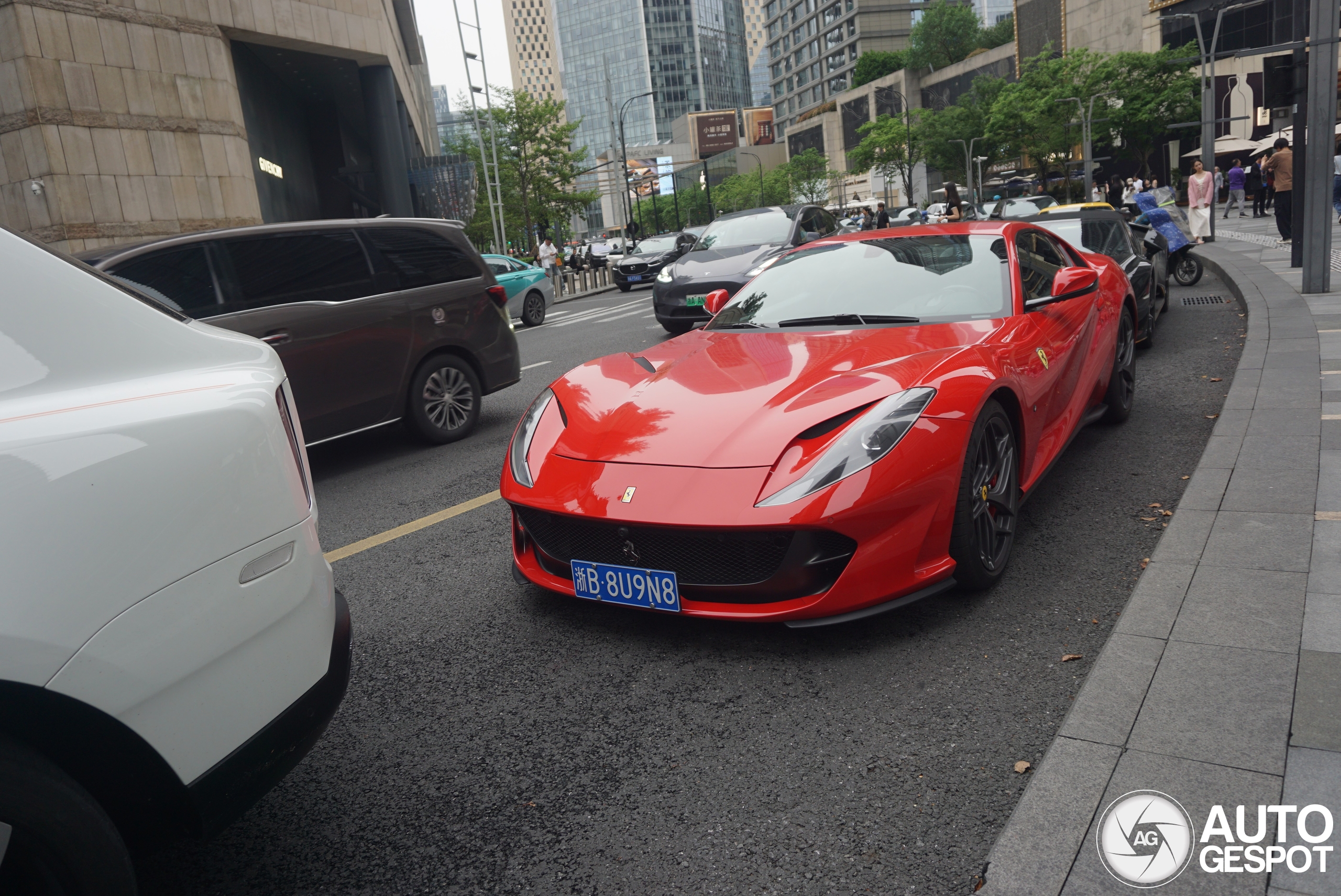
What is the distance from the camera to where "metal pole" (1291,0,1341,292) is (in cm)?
1016

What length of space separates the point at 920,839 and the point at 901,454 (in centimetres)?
Result: 131

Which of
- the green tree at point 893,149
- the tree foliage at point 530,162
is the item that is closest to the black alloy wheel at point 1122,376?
the tree foliage at point 530,162

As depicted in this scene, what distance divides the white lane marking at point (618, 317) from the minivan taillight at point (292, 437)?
1468 centimetres

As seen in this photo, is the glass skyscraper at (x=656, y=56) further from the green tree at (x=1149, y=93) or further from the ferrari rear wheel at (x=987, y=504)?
the ferrari rear wheel at (x=987, y=504)

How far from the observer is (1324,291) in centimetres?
1032

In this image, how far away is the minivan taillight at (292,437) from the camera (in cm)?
223

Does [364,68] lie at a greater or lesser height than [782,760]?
greater

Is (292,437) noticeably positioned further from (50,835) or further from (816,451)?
(816,451)

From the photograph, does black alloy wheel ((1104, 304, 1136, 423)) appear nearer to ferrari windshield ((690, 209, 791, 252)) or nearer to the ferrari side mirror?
the ferrari side mirror

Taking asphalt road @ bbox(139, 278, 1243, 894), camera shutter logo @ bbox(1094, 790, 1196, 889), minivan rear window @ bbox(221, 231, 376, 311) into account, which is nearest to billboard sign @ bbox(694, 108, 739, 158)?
minivan rear window @ bbox(221, 231, 376, 311)

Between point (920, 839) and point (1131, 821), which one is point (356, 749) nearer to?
point (920, 839)

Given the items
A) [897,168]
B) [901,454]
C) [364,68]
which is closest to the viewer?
[901,454]

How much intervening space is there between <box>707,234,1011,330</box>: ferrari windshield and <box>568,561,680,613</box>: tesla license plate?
1.81m

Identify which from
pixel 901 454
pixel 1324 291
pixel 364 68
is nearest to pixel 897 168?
pixel 364 68
